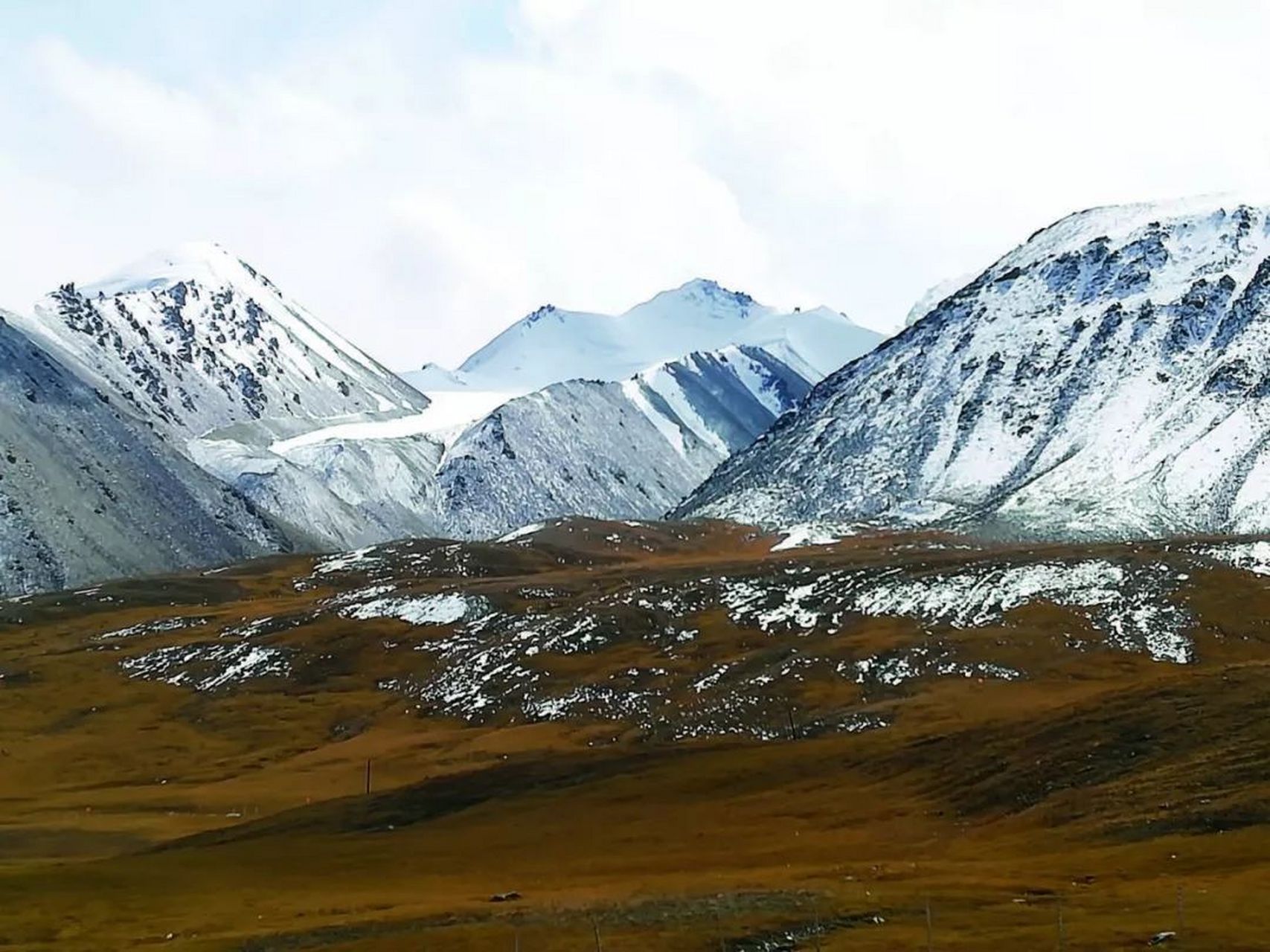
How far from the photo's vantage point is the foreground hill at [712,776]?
212 feet

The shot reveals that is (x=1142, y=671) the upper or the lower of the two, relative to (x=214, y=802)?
lower

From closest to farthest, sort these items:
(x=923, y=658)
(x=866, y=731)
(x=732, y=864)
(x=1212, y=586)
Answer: (x=732, y=864)
(x=866, y=731)
(x=923, y=658)
(x=1212, y=586)

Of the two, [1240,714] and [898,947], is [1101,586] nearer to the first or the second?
[1240,714]

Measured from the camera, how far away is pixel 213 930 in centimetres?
7212

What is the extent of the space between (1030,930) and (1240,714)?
1733 inches

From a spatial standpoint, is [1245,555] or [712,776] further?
[1245,555]

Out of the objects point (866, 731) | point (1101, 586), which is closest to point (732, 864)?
point (866, 731)

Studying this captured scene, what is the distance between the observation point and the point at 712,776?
112 metres

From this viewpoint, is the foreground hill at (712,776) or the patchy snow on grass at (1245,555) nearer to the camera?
the foreground hill at (712,776)

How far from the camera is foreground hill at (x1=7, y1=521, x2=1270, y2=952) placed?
64.8 m

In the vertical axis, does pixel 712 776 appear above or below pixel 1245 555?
below

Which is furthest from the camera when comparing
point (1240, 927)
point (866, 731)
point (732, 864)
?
point (866, 731)

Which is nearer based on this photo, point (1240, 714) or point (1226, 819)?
point (1226, 819)

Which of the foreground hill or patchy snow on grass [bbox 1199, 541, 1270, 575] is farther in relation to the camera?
patchy snow on grass [bbox 1199, 541, 1270, 575]
